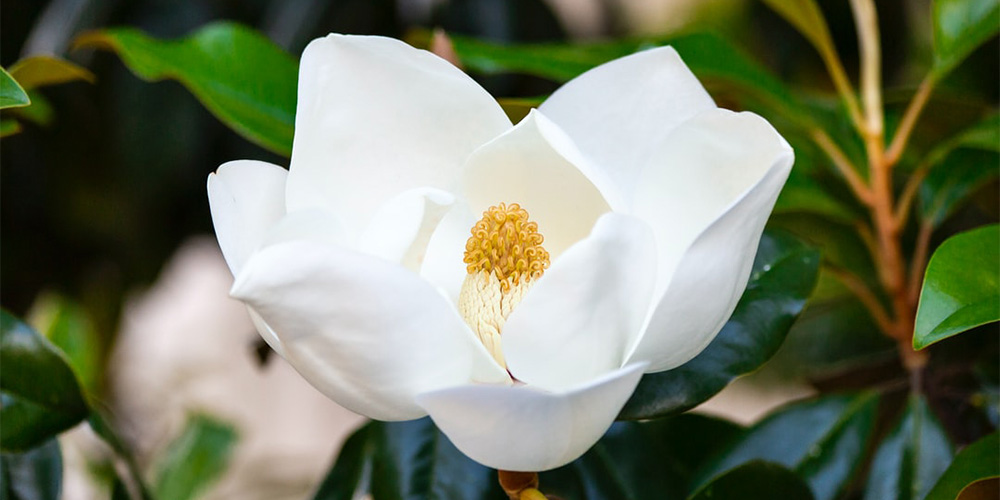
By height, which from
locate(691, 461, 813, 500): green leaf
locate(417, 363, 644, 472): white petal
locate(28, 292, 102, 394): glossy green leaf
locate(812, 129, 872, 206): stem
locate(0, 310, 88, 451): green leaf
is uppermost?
locate(417, 363, 644, 472): white petal

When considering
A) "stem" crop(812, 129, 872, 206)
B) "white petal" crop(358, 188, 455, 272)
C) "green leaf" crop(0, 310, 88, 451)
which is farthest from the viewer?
"stem" crop(812, 129, 872, 206)

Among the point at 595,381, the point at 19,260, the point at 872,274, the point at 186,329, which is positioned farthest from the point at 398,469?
the point at 186,329

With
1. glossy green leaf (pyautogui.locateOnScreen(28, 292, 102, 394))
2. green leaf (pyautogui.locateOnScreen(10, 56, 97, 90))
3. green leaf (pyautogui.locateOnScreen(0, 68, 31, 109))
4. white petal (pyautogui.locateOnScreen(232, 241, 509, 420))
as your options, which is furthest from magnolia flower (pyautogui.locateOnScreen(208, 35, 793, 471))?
glossy green leaf (pyautogui.locateOnScreen(28, 292, 102, 394))

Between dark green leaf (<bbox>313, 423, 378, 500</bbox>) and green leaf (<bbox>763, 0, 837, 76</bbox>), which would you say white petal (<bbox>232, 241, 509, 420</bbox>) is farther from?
green leaf (<bbox>763, 0, 837, 76</bbox>)

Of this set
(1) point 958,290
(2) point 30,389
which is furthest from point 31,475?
(1) point 958,290

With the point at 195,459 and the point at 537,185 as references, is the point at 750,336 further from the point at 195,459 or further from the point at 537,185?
the point at 195,459

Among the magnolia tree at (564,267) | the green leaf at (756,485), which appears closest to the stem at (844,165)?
the magnolia tree at (564,267)

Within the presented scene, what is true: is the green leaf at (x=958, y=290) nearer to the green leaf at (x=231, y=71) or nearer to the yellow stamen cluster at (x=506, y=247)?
the yellow stamen cluster at (x=506, y=247)
